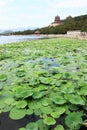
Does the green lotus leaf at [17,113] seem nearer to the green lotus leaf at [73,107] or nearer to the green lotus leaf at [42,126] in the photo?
the green lotus leaf at [42,126]

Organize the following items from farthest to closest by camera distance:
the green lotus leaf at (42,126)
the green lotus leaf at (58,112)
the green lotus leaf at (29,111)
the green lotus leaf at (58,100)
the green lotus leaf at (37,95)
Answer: the green lotus leaf at (37,95) → the green lotus leaf at (58,100) → the green lotus leaf at (29,111) → the green lotus leaf at (58,112) → the green lotus leaf at (42,126)

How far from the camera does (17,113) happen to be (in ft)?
7.51

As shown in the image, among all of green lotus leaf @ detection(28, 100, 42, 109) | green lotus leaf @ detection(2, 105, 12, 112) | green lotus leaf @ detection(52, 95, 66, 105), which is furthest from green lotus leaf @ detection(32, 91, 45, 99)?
green lotus leaf @ detection(2, 105, 12, 112)

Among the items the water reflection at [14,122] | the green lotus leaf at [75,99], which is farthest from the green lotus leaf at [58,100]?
the water reflection at [14,122]

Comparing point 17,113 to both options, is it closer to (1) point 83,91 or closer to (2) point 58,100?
(2) point 58,100

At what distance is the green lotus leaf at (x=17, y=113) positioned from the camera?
2237 mm

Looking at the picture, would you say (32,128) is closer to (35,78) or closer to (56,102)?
(56,102)

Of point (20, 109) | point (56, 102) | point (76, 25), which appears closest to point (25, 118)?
point (20, 109)

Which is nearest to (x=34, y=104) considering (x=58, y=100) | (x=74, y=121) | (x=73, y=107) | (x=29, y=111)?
(x=29, y=111)

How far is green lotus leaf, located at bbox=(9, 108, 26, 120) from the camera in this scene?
7.34 feet

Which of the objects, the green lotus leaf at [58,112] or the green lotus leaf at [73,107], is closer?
the green lotus leaf at [58,112]

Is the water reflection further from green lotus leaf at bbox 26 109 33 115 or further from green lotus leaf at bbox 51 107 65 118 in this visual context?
green lotus leaf at bbox 51 107 65 118

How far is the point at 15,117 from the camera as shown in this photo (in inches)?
88.2

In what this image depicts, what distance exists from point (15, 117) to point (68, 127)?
53 centimetres
